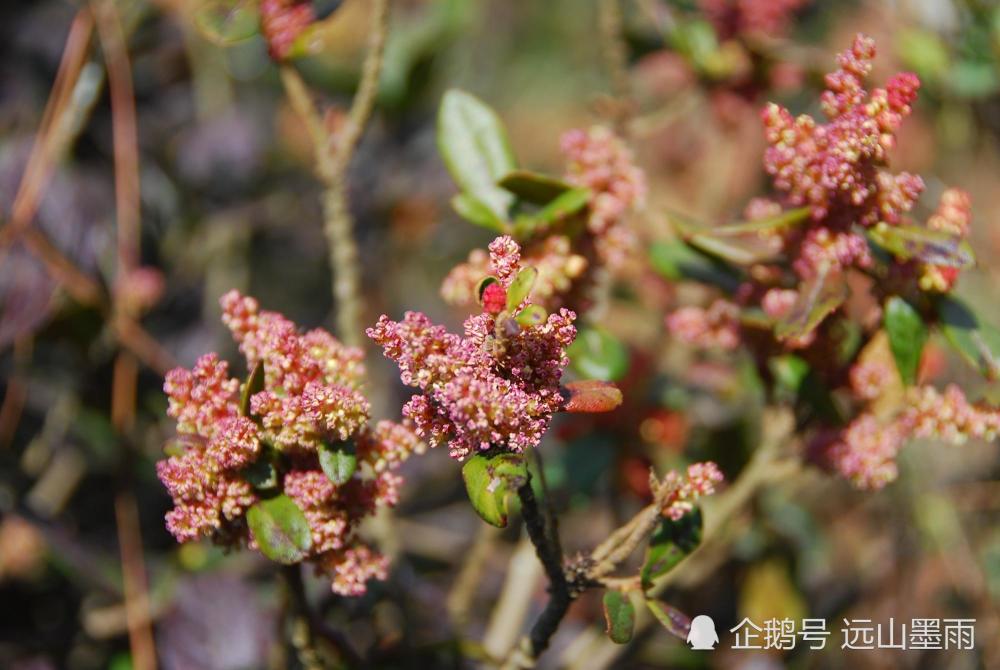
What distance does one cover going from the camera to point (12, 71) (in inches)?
52.4

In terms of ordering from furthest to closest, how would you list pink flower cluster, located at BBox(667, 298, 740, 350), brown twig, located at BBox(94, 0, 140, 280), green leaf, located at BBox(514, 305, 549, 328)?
1. brown twig, located at BBox(94, 0, 140, 280)
2. pink flower cluster, located at BBox(667, 298, 740, 350)
3. green leaf, located at BBox(514, 305, 549, 328)

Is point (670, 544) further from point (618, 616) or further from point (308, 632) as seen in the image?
point (308, 632)

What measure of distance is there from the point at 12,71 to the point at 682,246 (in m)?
0.95

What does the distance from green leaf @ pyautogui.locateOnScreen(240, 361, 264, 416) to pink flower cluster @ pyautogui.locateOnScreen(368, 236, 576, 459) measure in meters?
0.10

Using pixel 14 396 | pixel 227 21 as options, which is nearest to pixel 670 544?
pixel 227 21

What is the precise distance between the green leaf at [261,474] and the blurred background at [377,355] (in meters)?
0.31

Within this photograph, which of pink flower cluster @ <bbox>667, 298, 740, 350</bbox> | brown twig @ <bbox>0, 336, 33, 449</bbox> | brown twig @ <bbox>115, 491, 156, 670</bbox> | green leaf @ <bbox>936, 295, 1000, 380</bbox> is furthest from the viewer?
brown twig @ <bbox>0, 336, 33, 449</bbox>

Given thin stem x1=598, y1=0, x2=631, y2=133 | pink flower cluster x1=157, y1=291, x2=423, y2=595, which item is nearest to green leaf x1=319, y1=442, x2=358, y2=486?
pink flower cluster x1=157, y1=291, x2=423, y2=595

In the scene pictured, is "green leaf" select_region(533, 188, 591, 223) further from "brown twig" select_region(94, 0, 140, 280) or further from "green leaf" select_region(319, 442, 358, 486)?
"brown twig" select_region(94, 0, 140, 280)

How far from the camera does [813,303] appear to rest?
29.0 inches

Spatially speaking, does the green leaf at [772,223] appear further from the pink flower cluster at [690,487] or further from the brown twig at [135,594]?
the brown twig at [135,594]

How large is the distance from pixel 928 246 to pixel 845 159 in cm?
10

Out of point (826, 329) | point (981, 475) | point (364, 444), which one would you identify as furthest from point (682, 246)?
point (981, 475)

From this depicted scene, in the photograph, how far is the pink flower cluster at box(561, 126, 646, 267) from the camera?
0.81 metres
